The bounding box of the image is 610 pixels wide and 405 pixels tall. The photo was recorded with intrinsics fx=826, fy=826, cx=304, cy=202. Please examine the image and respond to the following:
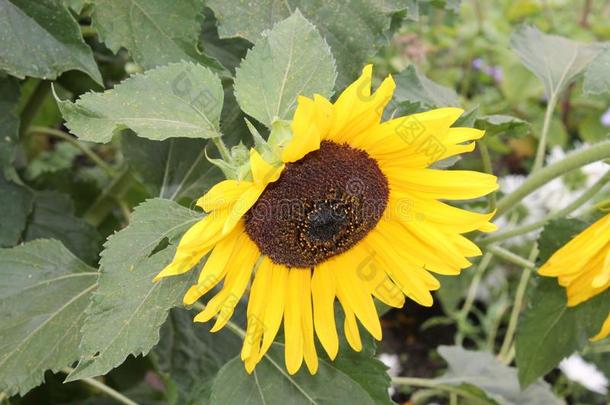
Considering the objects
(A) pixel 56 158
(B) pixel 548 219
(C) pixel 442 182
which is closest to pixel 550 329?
(B) pixel 548 219

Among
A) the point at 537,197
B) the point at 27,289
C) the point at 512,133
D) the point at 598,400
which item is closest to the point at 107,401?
the point at 27,289

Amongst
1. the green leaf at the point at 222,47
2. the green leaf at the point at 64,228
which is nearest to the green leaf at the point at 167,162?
the green leaf at the point at 222,47

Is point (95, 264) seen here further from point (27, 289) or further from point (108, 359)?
point (108, 359)

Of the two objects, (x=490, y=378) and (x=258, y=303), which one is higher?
(x=258, y=303)

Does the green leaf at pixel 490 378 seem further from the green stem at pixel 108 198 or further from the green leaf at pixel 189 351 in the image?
the green stem at pixel 108 198

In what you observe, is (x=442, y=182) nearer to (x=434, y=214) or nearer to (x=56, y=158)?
(x=434, y=214)

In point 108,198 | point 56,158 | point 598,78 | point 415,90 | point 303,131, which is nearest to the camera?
point 303,131
